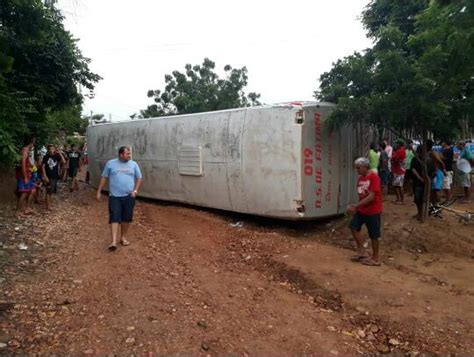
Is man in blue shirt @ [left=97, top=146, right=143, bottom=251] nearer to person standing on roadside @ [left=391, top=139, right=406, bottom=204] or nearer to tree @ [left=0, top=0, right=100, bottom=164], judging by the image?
tree @ [left=0, top=0, right=100, bottom=164]

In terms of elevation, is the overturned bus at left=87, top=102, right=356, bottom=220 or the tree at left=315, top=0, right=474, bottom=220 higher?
the tree at left=315, top=0, right=474, bottom=220

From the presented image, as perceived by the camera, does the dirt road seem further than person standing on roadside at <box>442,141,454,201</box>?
No

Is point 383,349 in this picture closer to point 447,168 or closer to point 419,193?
point 419,193

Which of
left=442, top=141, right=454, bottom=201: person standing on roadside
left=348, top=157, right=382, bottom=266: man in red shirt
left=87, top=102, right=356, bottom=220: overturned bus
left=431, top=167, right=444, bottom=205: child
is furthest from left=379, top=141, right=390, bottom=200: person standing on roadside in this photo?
left=348, top=157, right=382, bottom=266: man in red shirt

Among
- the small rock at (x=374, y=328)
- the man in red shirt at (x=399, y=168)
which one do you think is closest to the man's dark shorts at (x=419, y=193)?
the man in red shirt at (x=399, y=168)

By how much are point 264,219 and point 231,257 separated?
7.11 ft

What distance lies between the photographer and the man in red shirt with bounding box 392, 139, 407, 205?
9914 mm

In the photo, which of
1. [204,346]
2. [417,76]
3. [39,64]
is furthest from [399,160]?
[39,64]

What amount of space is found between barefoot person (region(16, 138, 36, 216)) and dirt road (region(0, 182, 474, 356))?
20.4 inches

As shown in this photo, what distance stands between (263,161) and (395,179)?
4011 mm

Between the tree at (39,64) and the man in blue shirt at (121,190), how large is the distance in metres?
1.63

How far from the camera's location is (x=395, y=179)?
32.8 ft

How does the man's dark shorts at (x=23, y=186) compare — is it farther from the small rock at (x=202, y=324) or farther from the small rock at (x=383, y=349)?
the small rock at (x=383, y=349)

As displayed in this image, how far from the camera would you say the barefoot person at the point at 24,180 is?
307 inches
